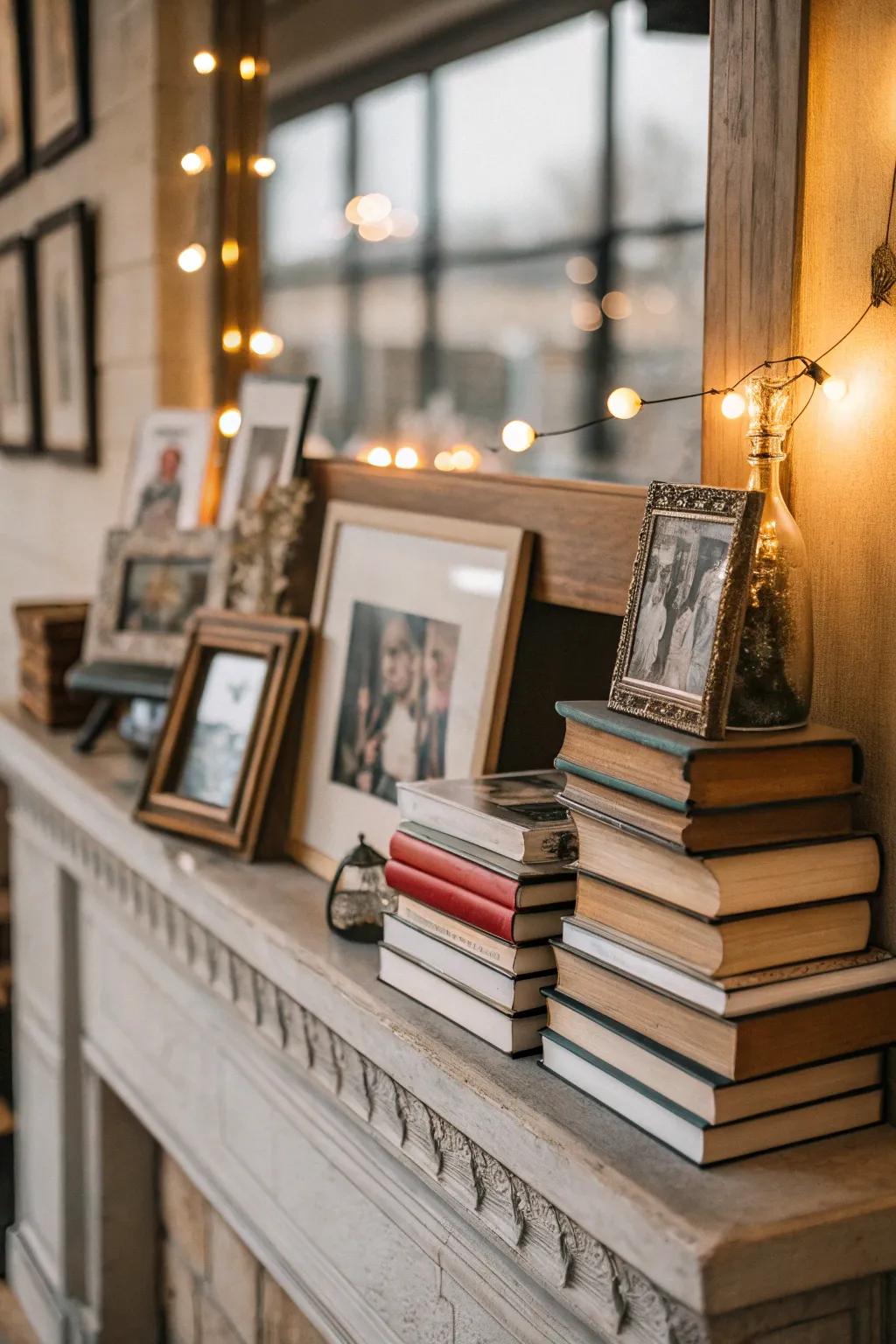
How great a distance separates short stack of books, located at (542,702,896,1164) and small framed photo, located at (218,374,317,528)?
36.5 inches

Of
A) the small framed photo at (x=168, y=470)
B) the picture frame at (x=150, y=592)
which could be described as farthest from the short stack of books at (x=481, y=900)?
the small framed photo at (x=168, y=470)

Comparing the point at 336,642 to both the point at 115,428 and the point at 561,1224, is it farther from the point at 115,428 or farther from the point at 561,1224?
the point at 115,428

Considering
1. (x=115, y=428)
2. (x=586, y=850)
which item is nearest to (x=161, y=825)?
(x=586, y=850)

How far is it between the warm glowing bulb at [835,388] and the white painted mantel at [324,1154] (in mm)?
538

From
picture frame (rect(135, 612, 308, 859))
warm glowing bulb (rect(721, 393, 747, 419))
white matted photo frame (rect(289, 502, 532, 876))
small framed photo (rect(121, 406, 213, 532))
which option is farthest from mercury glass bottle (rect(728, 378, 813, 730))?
small framed photo (rect(121, 406, 213, 532))

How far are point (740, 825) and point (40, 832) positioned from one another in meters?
1.82

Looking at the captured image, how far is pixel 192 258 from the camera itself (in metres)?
2.22

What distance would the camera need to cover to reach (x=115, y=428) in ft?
8.49

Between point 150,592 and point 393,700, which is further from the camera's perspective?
point 150,592

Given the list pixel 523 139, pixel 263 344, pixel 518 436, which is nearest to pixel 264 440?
pixel 263 344

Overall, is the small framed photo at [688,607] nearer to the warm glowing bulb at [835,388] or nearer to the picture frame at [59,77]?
the warm glowing bulb at [835,388]

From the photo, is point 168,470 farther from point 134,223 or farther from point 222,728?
point 222,728

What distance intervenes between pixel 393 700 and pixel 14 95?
7.30 feet

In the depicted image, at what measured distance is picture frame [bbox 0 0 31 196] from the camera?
2.93m
